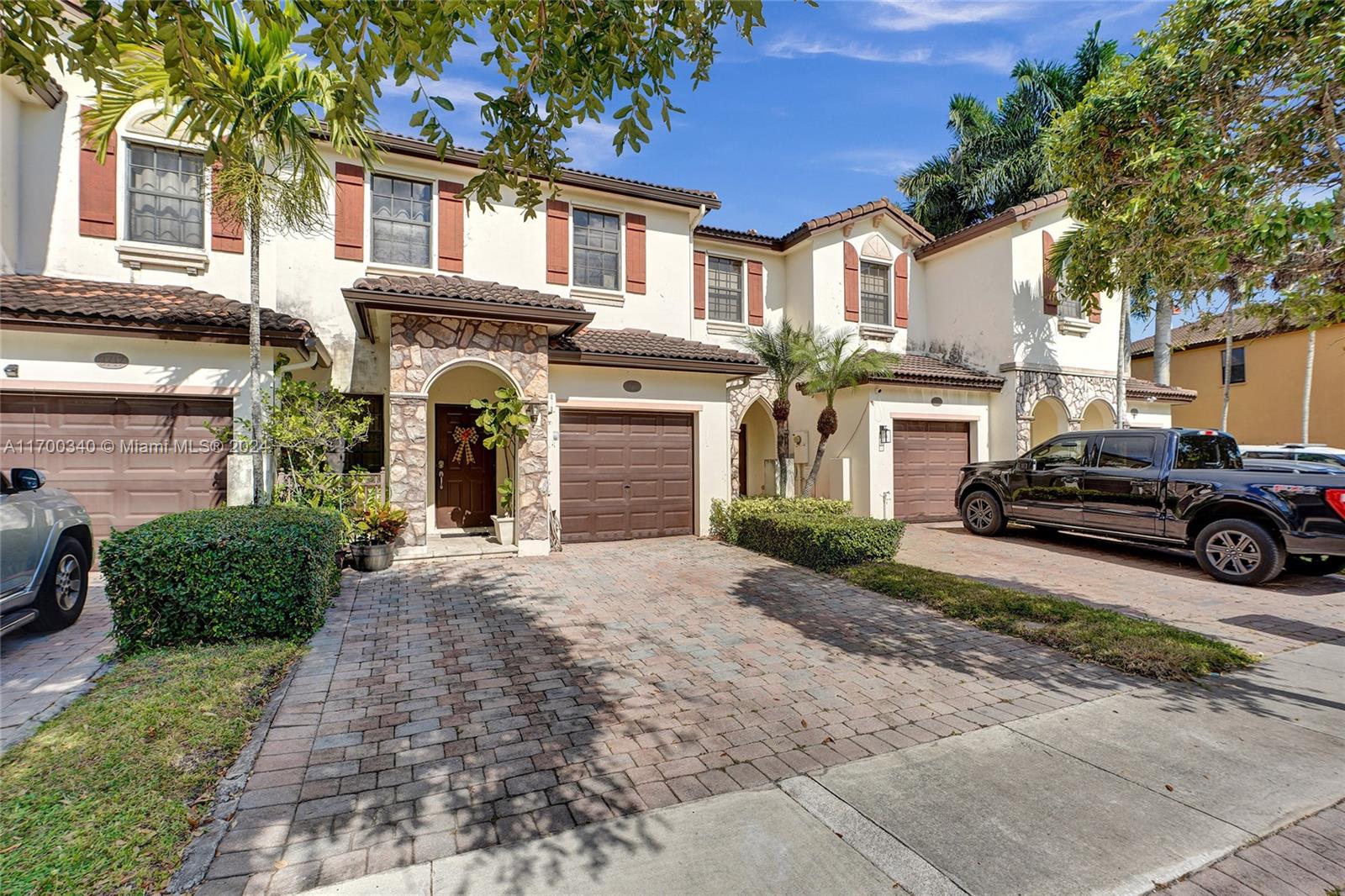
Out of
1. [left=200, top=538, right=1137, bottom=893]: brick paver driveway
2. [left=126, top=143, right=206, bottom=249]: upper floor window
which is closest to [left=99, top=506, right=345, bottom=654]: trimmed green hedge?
[left=200, top=538, right=1137, bottom=893]: brick paver driveway

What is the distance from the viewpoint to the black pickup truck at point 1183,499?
24.6 ft

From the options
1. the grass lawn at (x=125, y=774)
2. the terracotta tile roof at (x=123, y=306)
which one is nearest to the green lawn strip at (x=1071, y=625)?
the grass lawn at (x=125, y=774)

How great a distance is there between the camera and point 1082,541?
448 inches

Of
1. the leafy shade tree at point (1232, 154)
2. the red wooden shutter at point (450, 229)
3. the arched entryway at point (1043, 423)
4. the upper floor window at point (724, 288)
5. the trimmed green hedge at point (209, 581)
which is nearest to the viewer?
the leafy shade tree at point (1232, 154)

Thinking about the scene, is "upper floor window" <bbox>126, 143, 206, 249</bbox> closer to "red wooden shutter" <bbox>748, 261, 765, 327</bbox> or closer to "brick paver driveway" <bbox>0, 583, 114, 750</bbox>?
"brick paver driveway" <bbox>0, 583, 114, 750</bbox>

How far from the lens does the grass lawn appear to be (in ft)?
8.07

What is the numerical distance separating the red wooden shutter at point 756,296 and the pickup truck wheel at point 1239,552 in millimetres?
9582

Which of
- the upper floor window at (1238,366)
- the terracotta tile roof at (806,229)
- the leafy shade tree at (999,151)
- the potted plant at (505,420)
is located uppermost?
the leafy shade tree at (999,151)

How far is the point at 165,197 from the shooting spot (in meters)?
9.74

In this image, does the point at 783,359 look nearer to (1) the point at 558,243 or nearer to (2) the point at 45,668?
A: (1) the point at 558,243

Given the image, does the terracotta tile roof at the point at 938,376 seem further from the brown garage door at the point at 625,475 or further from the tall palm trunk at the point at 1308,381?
the tall palm trunk at the point at 1308,381

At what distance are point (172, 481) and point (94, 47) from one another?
7778 mm

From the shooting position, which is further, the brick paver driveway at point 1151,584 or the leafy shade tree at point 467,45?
the brick paver driveway at point 1151,584

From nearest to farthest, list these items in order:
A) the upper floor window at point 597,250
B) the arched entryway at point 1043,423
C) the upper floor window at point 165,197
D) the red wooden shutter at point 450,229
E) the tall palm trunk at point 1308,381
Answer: the upper floor window at point 165,197 → the red wooden shutter at point 450,229 → the upper floor window at point 597,250 → the arched entryway at point 1043,423 → the tall palm trunk at point 1308,381
